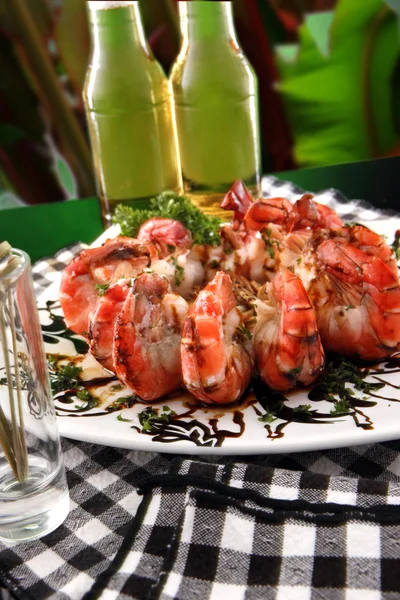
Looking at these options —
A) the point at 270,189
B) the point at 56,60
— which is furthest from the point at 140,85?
the point at 56,60

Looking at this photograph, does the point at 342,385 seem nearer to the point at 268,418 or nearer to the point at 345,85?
the point at 268,418

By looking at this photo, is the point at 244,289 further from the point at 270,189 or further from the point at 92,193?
the point at 92,193

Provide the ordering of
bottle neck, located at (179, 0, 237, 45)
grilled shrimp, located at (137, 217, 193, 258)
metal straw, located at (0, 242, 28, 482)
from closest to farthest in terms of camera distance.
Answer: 1. metal straw, located at (0, 242, 28, 482)
2. grilled shrimp, located at (137, 217, 193, 258)
3. bottle neck, located at (179, 0, 237, 45)

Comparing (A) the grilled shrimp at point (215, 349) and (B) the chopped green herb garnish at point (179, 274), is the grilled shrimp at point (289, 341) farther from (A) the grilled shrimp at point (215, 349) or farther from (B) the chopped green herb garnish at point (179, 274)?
(B) the chopped green herb garnish at point (179, 274)

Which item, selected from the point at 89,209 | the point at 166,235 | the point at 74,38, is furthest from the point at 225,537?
the point at 74,38

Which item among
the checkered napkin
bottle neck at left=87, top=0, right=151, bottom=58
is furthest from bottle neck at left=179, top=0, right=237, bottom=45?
the checkered napkin

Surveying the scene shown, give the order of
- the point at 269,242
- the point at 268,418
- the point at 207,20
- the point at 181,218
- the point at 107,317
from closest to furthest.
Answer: the point at 268,418 → the point at 107,317 → the point at 269,242 → the point at 181,218 → the point at 207,20

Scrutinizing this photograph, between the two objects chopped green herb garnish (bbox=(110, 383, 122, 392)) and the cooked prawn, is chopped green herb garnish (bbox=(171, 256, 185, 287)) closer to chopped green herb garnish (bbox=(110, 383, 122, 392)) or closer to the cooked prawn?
the cooked prawn
